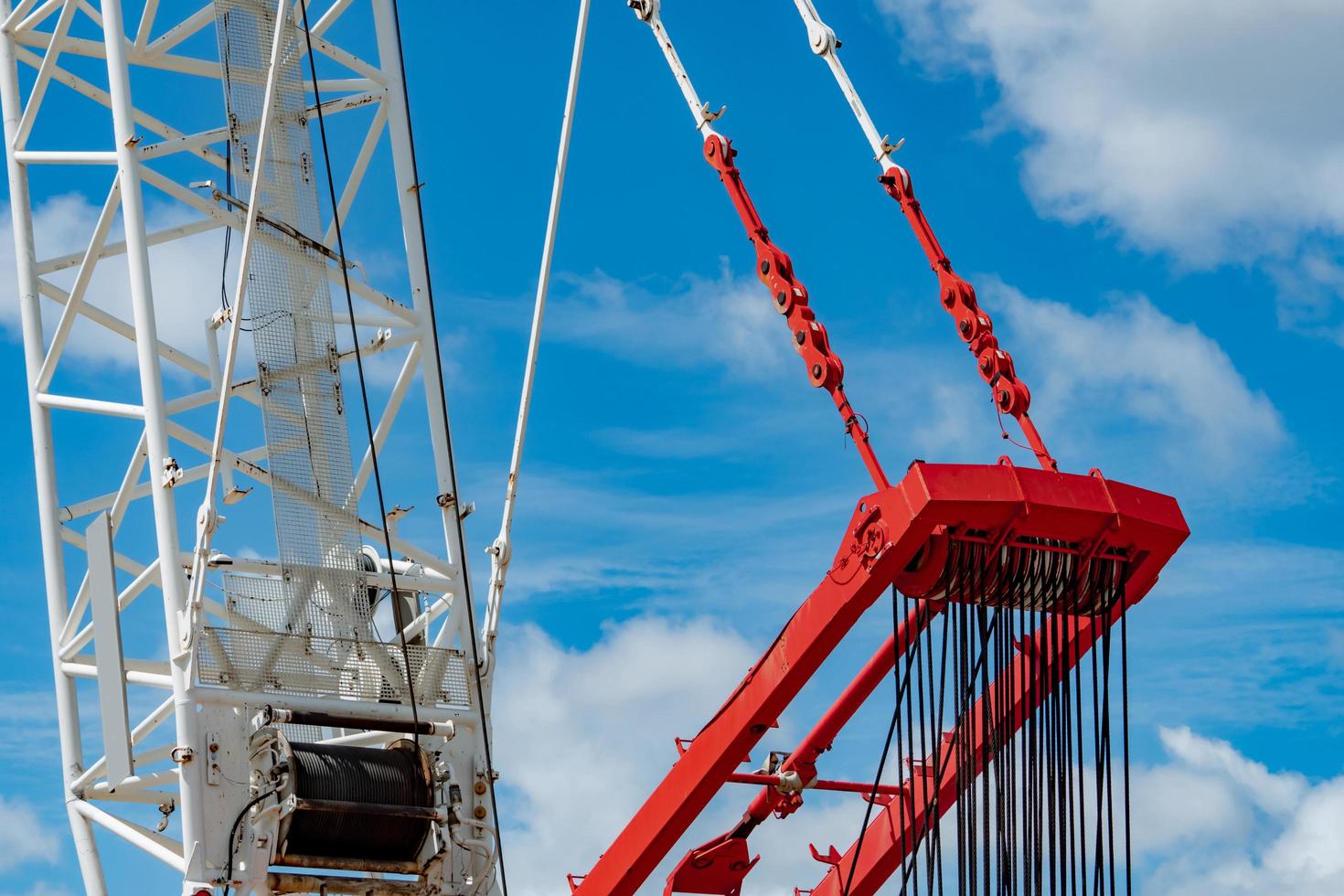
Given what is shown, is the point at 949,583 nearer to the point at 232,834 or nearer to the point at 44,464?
the point at 232,834

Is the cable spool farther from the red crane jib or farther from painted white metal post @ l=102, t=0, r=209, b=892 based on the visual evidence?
the red crane jib

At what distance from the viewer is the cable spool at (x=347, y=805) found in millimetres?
22016

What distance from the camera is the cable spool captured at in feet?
72.2

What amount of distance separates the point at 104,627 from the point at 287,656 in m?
1.87

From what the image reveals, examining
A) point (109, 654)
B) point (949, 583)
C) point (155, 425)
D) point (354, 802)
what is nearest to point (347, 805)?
point (354, 802)

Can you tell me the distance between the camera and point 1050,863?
21.1m

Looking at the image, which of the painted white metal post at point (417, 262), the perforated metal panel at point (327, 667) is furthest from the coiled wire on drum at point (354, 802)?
the painted white metal post at point (417, 262)

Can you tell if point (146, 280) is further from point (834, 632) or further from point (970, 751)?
point (970, 751)

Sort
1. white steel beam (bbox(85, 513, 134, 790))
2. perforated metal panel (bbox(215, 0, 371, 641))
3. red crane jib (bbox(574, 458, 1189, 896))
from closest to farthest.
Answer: red crane jib (bbox(574, 458, 1189, 896)) < white steel beam (bbox(85, 513, 134, 790)) < perforated metal panel (bbox(215, 0, 371, 641))

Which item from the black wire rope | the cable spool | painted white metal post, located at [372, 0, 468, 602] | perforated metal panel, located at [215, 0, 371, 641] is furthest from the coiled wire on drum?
painted white metal post, located at [372, 0, 468, 602]

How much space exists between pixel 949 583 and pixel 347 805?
6.03 meters

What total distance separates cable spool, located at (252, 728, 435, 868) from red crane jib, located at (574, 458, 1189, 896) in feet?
6.78

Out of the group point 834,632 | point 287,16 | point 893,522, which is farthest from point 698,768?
point 287,16

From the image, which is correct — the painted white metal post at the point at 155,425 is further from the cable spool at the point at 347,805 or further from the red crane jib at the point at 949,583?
the red crane jib at the point at 949,583
